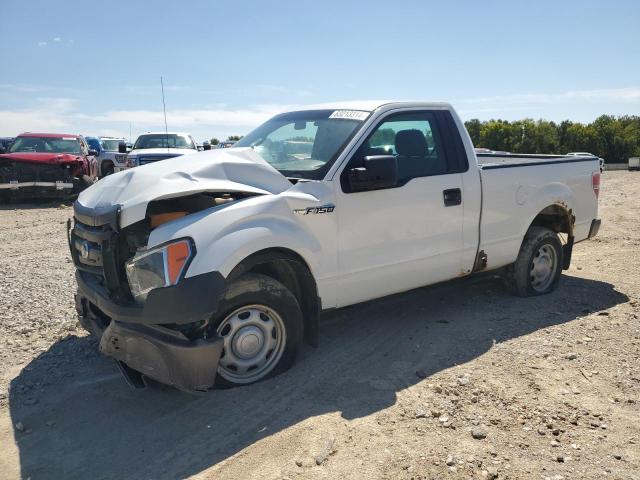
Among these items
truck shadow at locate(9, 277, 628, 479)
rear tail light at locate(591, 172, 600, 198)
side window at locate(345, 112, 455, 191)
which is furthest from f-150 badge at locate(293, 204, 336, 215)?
rear tail light at locate(591, 172, 600, 198)

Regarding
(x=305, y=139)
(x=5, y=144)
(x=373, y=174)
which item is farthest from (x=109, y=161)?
(x=373, y=174)

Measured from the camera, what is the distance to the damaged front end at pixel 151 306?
3270 millimetres

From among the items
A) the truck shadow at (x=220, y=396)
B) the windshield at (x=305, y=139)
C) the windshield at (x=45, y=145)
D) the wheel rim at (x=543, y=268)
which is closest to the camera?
the truck shadow at (x=220, y=396)

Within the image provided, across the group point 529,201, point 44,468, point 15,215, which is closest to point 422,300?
point 529,201

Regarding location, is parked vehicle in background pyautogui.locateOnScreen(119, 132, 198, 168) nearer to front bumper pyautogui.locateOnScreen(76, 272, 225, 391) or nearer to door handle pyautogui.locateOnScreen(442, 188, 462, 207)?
door handle pyautogui.locateOnScreen(442, 188, 462, 207)

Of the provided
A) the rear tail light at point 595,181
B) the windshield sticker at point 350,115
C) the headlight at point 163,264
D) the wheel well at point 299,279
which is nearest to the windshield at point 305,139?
the windshield sticker at point 350,115

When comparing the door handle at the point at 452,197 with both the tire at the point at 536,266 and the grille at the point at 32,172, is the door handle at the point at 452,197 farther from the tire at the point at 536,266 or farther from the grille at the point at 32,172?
the grille at the point at 32,172

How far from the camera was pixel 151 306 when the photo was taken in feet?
10.7

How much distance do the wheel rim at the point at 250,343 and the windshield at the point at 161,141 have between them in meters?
12.9

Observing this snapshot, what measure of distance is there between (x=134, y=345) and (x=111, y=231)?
0.73 metres

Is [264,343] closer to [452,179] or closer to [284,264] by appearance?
[284,264]

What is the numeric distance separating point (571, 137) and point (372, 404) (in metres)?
30.4

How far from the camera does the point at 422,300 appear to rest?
5.80 meters

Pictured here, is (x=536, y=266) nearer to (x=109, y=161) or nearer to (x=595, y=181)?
(x=595, y=181)
